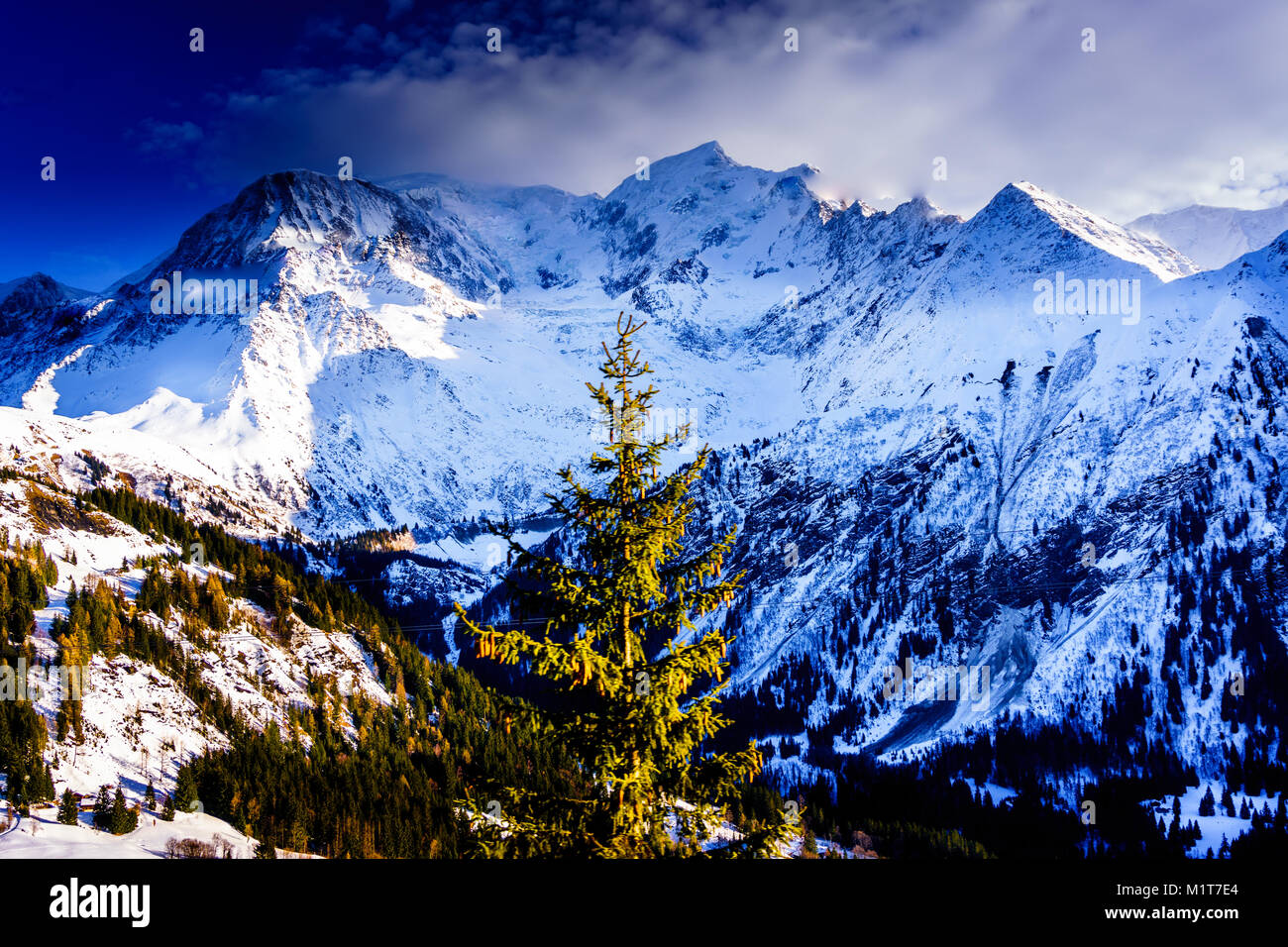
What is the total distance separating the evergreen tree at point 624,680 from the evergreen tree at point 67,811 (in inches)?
2644

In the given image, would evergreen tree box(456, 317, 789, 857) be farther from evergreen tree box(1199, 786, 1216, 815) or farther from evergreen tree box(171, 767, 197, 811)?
evergreen tree box(1199, 786, 1216, 815)

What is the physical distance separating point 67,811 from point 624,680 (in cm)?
7068

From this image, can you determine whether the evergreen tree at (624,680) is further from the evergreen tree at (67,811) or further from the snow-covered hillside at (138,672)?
the evergreen tree at (67,811)

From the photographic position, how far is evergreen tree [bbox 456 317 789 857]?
529 inches

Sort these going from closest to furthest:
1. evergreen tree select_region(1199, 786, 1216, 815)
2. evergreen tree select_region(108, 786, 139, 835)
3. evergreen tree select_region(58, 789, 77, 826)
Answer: evergreen tree select_region(58, 789, 77, 826), evergreen tree select_region(108, 786, 139, 835), evergreen tree select_region(1199, 786, 1216, 815)

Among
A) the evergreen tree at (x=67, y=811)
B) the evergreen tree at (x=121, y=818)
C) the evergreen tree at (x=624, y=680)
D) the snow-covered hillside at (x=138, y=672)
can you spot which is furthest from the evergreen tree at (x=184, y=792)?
the evergreen tree at (x=624, y=680)

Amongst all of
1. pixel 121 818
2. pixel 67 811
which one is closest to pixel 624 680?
pixel 121 818

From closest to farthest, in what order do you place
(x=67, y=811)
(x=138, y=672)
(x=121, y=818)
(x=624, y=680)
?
(x=624, y=680)
(x=67, y=811)
(x=121, y=818)
(x=138, y=672)

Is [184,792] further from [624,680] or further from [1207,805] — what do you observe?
[1207,805]

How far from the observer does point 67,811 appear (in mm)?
61594

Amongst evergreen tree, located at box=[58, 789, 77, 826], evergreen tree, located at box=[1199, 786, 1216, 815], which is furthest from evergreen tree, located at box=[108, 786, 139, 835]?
evergreen tree, located at box=[1199, 786, 1216, 815]

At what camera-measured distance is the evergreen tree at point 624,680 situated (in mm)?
13445

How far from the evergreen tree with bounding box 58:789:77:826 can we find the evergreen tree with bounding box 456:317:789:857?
67.2 meters
